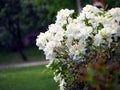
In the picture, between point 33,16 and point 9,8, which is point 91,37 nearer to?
point 9,8

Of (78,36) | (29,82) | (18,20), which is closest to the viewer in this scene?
(78,36)

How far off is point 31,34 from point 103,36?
42.0 meters

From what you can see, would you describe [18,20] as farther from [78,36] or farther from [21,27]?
[78,36]

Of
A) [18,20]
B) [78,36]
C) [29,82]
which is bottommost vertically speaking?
[78,36]

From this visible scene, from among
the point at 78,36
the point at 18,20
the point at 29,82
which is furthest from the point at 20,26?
the point at 78,36

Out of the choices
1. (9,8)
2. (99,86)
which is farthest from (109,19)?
(9,8)

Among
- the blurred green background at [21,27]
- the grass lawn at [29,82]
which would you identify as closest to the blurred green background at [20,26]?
the blurred green background at [21,27]

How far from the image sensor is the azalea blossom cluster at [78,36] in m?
6.82

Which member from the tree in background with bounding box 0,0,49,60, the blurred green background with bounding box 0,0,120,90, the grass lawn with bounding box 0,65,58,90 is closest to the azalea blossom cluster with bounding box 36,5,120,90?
the grass lawn with bounding box 0,65,58,90

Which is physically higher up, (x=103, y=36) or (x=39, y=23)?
(x=39, y=23)

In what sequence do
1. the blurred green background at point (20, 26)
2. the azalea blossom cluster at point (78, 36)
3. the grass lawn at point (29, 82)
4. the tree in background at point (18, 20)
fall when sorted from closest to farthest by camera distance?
the azalea blossom cluster at point (78, 36)
the grass lawn at point (29, 82)
the tree in background at point (18, 20)
the blurred green background at point (20, 26)

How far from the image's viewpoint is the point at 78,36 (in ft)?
22.3

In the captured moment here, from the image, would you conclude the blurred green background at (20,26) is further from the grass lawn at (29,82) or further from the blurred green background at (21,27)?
the grass lawn at (29,82)

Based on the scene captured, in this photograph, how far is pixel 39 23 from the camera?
4447cm
